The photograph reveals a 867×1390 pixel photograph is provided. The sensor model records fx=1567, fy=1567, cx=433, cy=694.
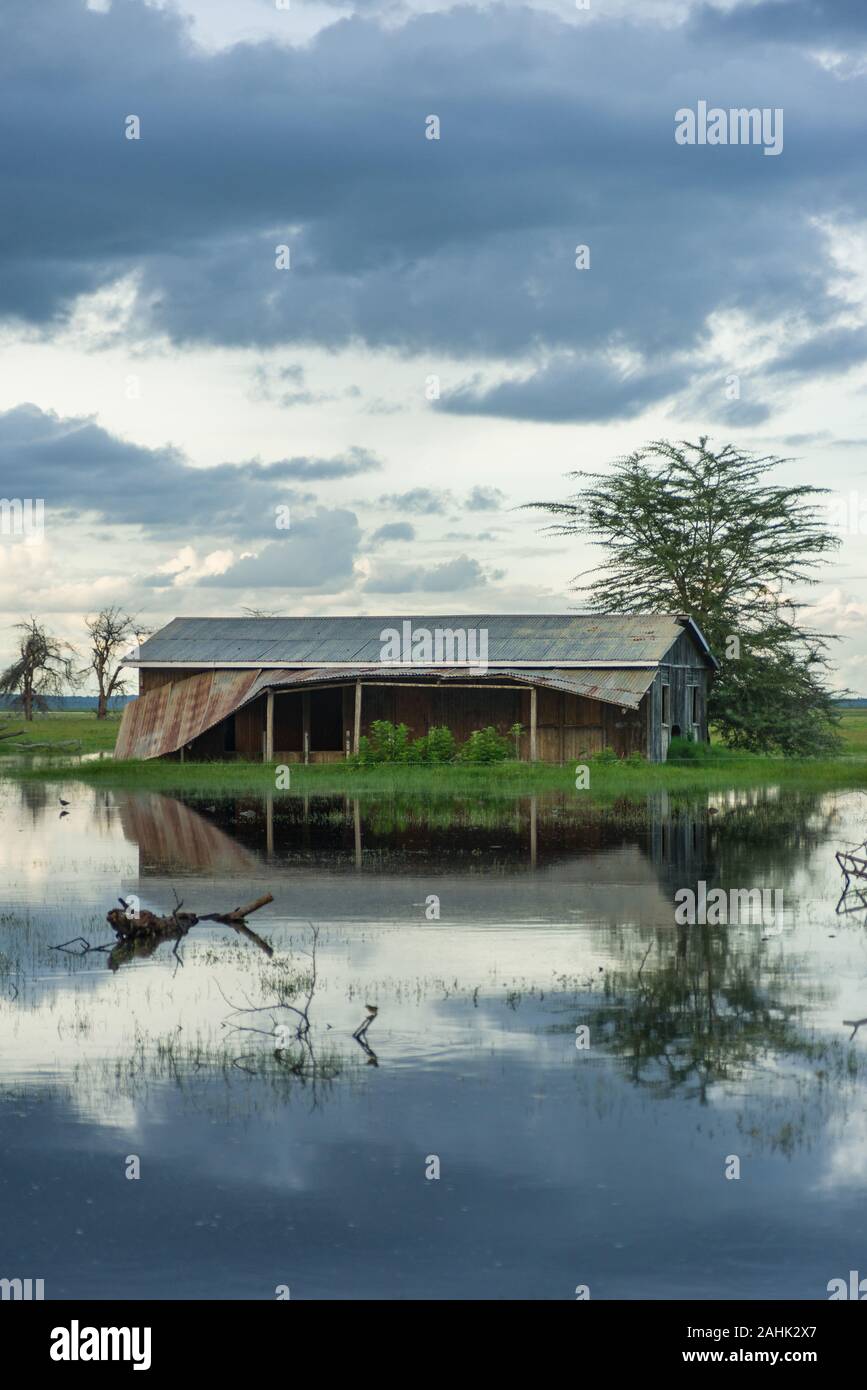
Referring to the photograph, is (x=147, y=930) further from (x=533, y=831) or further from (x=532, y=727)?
(x=532, y=727)

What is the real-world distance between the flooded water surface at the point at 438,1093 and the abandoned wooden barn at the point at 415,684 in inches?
1117

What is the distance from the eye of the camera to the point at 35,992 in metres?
13.2

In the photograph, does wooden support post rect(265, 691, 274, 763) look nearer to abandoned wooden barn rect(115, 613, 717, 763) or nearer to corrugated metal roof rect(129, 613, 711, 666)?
abandoned wooden barn rect(115, 613, 717, 763)

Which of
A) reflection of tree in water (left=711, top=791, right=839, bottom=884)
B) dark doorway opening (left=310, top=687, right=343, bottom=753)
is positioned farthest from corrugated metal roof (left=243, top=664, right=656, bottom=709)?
reflection of tree in water (left=711, top=791, right=839, bottom=884)

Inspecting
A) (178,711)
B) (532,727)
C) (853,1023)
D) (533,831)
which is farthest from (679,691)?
(853,1023)

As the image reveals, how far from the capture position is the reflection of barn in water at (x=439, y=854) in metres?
18.6

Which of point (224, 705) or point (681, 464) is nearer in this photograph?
point (224, 705)

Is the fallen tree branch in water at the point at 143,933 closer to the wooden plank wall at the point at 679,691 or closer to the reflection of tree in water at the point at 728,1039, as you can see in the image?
the reflection of tree in water at the point at 728,1039

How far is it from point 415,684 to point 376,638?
784 centimetres

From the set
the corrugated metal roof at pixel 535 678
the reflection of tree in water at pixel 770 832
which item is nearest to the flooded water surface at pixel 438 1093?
the reflection of tree in water at pixel 770 832
